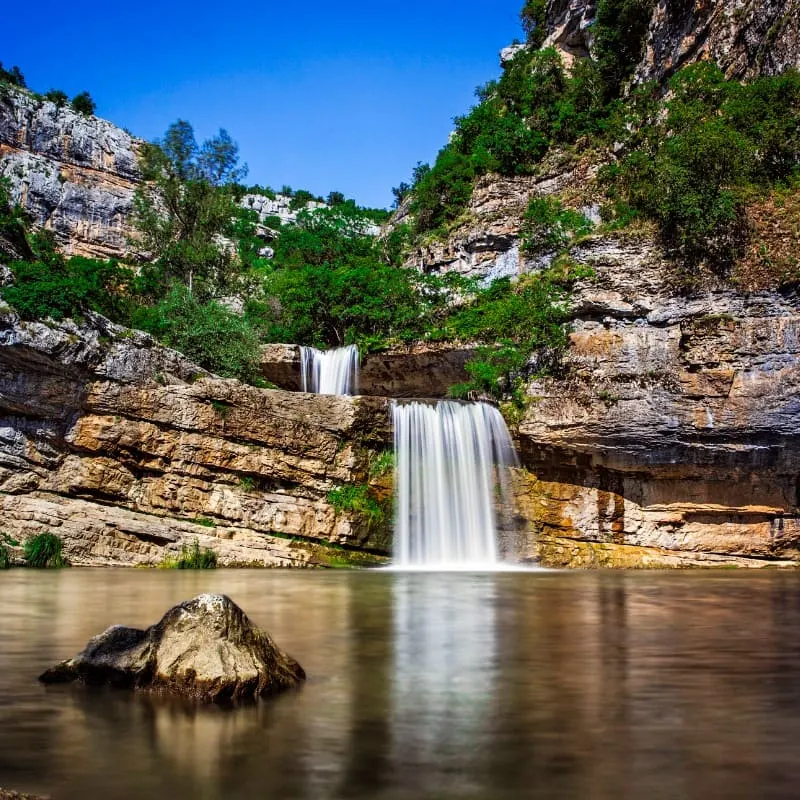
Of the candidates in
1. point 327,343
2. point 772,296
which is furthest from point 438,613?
point 327,343

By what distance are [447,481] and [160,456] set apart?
8.54 m

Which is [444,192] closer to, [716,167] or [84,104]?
[716,167]

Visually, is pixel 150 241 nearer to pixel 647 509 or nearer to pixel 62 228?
pixel 62 228

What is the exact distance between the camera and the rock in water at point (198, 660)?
6.01 meters

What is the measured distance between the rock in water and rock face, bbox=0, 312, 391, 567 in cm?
1588

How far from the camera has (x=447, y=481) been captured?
2528 cm

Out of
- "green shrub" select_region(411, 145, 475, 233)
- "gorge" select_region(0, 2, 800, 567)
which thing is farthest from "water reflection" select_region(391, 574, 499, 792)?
"green shrub" select_region(411, 145, 475, 233)

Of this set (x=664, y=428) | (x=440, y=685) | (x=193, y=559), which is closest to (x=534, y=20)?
(x=664, y=428)

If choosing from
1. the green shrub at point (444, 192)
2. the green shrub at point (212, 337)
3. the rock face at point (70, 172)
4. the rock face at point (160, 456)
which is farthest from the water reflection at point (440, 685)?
the rock face at point (70, 172)

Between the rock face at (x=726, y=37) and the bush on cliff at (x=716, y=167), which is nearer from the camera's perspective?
the bush on cliff at (x=716, y=167)

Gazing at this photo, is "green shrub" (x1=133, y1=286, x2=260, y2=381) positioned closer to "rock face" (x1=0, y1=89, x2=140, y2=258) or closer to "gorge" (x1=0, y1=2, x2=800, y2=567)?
"gorge" (x1=0, y1=2, x2=800, y2=567)

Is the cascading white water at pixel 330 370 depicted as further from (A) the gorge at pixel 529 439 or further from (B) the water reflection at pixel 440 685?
(B) the water reflection at pixel 440 685

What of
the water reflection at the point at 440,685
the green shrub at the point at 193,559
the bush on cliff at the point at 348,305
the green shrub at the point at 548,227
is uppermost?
the green shrub at the point at 548,227

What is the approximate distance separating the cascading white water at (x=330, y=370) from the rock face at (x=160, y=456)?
559cm
